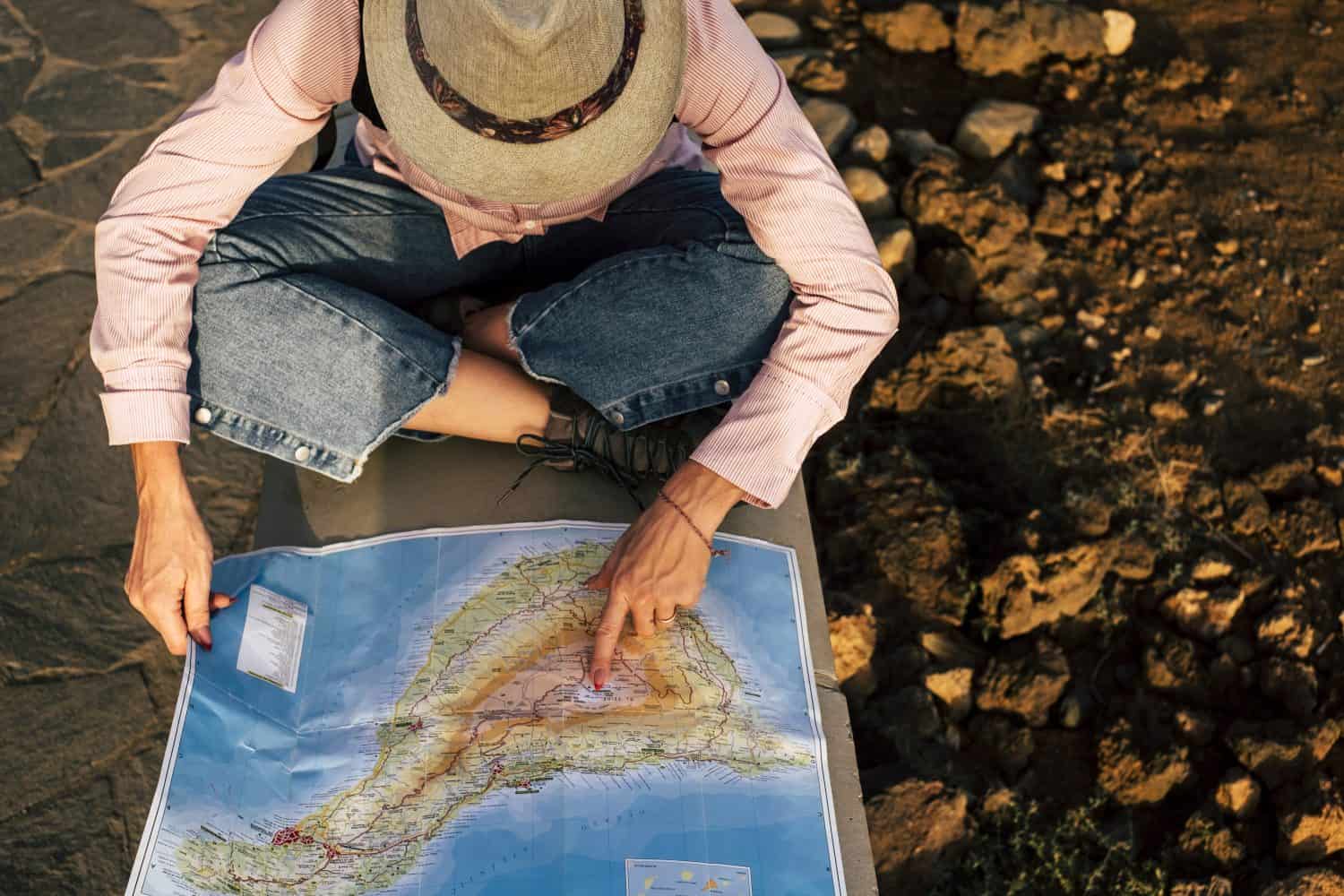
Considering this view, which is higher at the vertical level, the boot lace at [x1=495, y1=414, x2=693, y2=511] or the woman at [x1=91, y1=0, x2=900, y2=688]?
the woman at [x1=91, y1=0, x2=900, y2=688]

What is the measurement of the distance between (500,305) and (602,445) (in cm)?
32

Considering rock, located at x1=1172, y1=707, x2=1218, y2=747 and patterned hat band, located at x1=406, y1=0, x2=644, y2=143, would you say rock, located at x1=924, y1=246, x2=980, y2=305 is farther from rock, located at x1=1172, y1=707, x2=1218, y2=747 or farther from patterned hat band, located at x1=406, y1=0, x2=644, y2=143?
patterned hat band, located at x1=406, y1=0, x2=644, y2=143

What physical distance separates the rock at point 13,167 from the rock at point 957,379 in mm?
2215

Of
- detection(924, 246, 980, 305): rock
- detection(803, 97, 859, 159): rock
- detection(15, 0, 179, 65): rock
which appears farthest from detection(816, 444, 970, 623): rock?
detection(15, 0, 179, 65): rock

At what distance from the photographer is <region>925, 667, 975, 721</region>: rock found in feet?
6.75

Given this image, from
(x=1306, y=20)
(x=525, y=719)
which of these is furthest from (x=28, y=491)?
(x=1306, y=20)

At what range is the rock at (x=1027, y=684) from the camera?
2.04 m

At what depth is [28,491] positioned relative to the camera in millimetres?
2387

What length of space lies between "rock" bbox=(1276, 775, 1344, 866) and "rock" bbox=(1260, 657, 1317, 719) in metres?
0.17

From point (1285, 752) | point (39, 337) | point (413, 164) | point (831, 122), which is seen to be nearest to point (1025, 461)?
point (1285, 752)

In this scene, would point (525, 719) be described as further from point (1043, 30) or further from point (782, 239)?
point (1043, 30)

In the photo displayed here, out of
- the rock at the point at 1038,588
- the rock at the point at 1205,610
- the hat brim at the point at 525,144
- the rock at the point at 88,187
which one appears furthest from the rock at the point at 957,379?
the rock at the point at 88,187

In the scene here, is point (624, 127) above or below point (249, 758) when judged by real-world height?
above

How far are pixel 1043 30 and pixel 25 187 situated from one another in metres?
2.70
